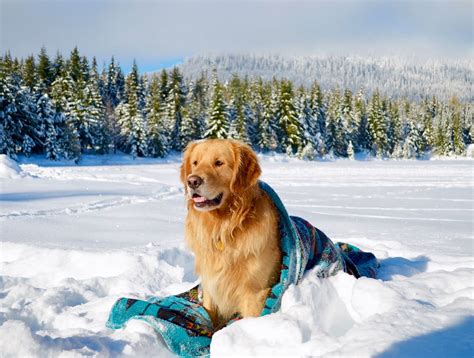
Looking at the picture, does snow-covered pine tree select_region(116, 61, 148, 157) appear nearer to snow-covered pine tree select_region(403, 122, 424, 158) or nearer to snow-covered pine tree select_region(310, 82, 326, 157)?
snow-covered pine tree select_region(310, 82, 326, 157)

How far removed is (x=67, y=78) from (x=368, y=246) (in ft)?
135

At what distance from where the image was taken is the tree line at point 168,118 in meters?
32.5

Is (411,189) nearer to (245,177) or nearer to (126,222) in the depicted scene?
(126,222)

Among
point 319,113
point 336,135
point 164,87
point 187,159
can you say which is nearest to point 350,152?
point 336,135

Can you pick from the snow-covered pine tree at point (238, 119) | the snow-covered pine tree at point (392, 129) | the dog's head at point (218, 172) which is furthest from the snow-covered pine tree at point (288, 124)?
the dog's head at point (218, 172)

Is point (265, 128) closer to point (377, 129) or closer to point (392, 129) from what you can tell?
point (377, 129)

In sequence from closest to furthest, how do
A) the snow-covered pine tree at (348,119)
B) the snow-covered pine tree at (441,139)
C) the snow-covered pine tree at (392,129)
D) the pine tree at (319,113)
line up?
the pine tree at (319,113), the snow-covered pine tree at (348,119), the snow-covered pine tree at (392,129), the snow-covered pine tree at (441,139)

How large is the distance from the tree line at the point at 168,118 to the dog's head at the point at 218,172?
31.8 m

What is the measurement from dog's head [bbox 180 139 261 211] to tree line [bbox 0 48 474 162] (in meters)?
31.8

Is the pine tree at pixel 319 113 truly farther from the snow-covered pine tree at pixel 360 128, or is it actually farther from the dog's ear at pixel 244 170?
the dog's ear at pixel 244 170

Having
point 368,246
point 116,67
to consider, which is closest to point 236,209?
point 368,246

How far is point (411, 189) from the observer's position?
13422 mm

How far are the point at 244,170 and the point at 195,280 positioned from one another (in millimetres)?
1839

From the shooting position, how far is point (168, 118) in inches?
1800
